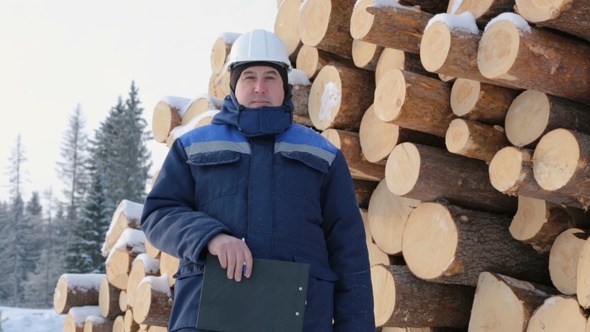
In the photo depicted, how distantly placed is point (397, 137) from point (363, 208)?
0.58 m

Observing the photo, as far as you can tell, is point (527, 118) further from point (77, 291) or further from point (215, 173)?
point (77, 291)

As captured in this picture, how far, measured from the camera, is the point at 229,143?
6.58 ft

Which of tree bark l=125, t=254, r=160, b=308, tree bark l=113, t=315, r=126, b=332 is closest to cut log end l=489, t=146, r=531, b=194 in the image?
tree bark l=125, t=254, r=160, b=308

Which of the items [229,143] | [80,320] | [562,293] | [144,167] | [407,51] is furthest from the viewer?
[144,167]

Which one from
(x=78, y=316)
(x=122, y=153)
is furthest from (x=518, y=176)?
(x=122, y=153)

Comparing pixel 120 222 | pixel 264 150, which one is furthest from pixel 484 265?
pixel 120 222

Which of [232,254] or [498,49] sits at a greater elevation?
[498,49]

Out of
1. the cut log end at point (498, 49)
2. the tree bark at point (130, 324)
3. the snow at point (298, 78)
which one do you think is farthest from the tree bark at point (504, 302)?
the tree bark at point (130, 324)

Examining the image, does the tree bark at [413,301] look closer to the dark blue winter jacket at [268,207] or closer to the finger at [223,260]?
the dark blue winter jacket at [268,207]

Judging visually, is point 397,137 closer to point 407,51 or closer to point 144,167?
point 407,51

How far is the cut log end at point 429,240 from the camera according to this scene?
279 cm

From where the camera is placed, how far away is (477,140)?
2.67 meters

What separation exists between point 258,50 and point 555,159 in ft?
3.46

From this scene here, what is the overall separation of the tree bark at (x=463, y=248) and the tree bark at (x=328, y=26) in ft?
3.36
